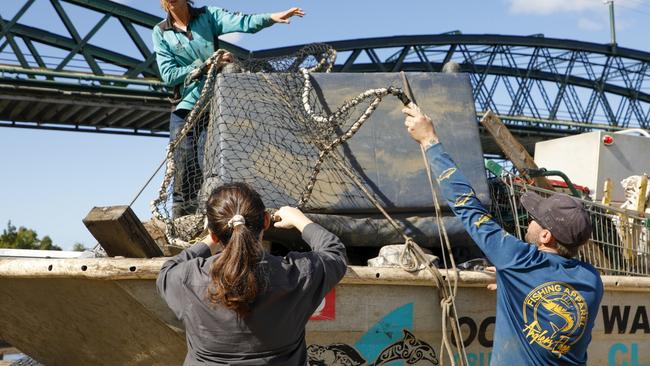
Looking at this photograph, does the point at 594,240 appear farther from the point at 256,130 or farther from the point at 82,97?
the point at 82,97

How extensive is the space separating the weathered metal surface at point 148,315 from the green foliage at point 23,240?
93.4 feet

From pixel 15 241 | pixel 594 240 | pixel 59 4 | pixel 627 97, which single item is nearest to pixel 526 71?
pixel 627 97

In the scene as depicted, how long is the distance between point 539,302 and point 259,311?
50.5 inches

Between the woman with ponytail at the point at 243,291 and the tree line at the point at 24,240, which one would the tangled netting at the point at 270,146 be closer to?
the woman with ponytail at the point at 243,291

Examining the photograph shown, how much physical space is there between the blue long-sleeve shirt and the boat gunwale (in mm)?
792

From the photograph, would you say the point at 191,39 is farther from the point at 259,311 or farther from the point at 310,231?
the point at 259,311

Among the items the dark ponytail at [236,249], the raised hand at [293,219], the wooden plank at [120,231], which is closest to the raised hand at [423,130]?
the raised hand at [293,219]

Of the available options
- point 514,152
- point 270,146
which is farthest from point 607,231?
point 270,146

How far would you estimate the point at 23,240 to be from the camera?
3319 centimetres

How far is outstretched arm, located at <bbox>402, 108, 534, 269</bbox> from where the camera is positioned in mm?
3621

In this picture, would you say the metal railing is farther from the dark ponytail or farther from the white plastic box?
the dark ponytail

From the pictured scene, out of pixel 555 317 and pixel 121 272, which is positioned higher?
pixel 121 272

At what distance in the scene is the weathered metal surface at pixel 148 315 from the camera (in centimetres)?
404

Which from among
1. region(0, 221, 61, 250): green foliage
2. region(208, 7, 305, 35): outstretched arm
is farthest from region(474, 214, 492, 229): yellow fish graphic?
region(0, 221, 61, 250): green foliage
